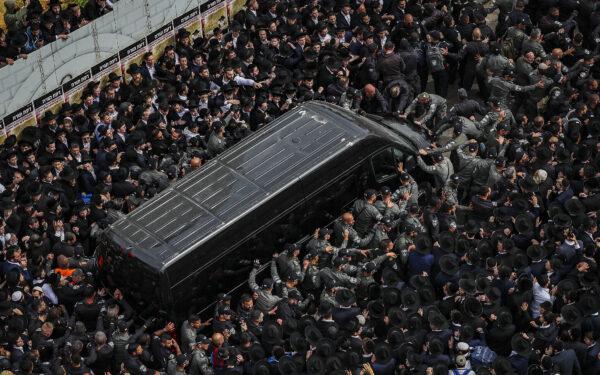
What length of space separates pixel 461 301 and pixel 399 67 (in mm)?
6871

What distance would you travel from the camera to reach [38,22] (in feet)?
69.4

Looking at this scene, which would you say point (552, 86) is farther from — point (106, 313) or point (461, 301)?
point (106, 313)

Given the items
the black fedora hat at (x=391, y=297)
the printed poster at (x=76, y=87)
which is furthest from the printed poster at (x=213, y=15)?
the black fedora hat at (x=391, y=297)

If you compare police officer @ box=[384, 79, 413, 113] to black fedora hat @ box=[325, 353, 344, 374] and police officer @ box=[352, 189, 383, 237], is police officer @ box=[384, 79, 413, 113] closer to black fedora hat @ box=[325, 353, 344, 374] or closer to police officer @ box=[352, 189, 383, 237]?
police officer @ box=[352, 189, 383, 237]

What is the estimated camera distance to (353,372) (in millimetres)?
14688

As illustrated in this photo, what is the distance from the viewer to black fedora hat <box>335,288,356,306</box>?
52.0 feet

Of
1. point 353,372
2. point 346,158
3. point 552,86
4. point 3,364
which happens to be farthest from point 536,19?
point 3,364

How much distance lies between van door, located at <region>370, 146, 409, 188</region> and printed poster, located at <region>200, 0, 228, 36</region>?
6126 millimetres

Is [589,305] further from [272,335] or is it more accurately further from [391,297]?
[272,335]

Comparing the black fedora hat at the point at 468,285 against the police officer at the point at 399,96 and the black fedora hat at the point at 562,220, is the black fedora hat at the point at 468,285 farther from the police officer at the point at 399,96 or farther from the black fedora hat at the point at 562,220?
the police officer at the point at 399,96

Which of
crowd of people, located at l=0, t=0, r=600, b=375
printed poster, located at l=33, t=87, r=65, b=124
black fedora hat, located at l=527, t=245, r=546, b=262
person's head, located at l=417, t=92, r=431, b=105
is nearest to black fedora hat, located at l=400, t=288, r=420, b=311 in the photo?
crowd of people, located at l=0, t=0, r=600, b=375

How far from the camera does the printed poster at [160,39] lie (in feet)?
71.8

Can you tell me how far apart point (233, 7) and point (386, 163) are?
692cm

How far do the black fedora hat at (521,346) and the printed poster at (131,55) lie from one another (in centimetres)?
1005
